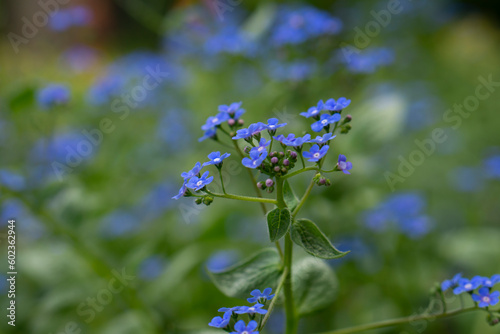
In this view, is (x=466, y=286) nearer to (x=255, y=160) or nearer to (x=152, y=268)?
Answer: (x=255, y=160)

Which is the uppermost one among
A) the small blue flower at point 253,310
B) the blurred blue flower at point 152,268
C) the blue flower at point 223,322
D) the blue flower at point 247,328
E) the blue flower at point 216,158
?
the blurred blue flower at point 152,268

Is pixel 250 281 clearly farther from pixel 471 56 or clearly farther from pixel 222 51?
pixel 471 56

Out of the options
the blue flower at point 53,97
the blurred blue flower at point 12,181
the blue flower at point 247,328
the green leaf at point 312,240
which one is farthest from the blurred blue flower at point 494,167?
the blurred blue flower at point 12,181

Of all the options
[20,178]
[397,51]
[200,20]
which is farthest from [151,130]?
[397,51]

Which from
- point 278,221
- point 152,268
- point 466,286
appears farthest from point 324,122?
point 152,268

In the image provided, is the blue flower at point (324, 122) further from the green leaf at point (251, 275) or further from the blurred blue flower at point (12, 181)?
the blurred blue flower at point (12, 181)
